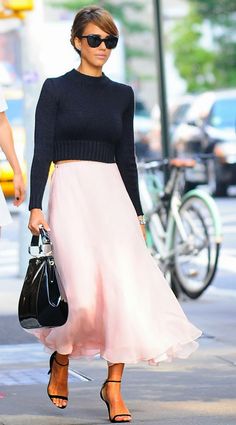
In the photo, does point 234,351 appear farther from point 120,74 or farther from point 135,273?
point 120,74

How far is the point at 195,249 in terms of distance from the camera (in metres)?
12.3

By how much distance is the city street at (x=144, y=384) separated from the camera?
7.23 metres

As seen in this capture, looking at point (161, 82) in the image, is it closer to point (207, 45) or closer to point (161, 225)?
point (161, 225)

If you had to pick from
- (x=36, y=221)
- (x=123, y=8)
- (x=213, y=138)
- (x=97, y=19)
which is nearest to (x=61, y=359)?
(x=36, y=221)

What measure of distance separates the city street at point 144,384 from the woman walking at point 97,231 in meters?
0.23

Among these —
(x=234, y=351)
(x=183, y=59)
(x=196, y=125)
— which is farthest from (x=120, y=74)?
(x=234, y=351)

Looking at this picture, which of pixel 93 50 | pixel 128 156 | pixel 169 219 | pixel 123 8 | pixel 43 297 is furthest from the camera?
pixel 123 8

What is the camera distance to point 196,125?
28.7 metres

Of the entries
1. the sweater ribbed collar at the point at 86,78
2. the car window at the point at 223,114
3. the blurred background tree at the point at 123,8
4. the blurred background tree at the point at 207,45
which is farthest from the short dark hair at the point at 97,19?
the blurred background tree at the point at 123,8

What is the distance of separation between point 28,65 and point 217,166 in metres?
14.0

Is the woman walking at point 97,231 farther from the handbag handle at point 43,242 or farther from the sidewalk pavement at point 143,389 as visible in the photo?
the sidewalk pavement at point 143,389

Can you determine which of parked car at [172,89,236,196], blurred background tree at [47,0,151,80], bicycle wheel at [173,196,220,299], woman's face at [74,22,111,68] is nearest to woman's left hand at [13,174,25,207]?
woman's face at [74,22,111,68]

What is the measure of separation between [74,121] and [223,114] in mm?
22229

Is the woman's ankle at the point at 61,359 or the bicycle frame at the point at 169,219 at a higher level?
the woman's ankle at the point at 61,359
